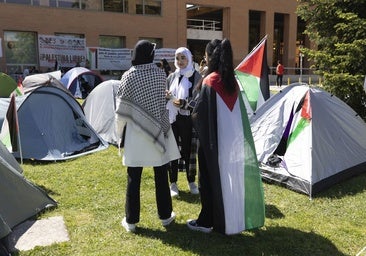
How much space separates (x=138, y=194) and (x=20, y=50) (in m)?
24.0

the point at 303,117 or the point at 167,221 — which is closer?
the point at 167,221

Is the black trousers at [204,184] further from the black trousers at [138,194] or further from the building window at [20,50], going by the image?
the building window at [20,50]

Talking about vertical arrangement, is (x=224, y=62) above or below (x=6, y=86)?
above

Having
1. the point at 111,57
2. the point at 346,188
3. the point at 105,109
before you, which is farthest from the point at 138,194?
the point at 111,57

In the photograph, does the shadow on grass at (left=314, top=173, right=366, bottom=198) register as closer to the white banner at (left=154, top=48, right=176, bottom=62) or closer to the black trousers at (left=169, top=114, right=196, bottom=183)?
the black trousers at (left=169, top=114, right=196, bottom=183)

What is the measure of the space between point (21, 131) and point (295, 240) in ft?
18.3

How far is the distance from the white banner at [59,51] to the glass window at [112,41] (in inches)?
113

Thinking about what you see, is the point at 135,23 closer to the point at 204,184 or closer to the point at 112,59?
the point at 112,59

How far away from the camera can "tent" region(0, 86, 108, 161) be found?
7645 millimetres

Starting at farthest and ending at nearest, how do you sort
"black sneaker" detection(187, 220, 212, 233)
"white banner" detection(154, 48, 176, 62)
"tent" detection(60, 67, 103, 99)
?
"white banner" detection(154, 48, 176, 62) → "tent" detection(60, 67, 103, 99) → "black sneaker" detection(187, 220, 212, 233)

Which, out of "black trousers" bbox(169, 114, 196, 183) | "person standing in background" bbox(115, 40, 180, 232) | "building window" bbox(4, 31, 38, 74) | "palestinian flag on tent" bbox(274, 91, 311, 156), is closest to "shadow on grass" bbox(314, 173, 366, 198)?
"palestinian flag on tent" bbox(274, 91, 311, 156)

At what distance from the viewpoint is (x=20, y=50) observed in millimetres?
25344

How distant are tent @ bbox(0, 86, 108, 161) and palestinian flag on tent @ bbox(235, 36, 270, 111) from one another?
3.26 meters

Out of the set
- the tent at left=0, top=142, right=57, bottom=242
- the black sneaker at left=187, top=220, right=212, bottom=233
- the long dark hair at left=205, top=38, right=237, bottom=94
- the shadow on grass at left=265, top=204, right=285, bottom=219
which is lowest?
the shadow on grass at left=265, top=204, right=285, bottom=219
